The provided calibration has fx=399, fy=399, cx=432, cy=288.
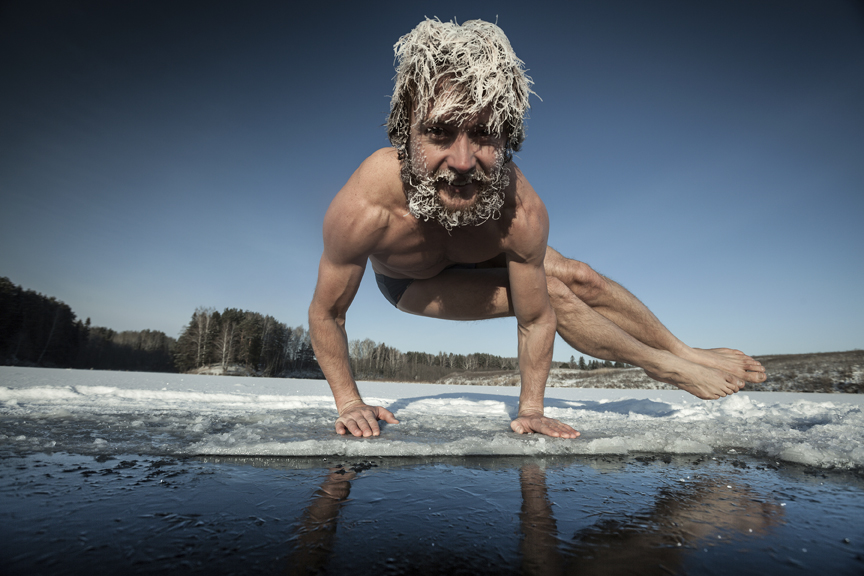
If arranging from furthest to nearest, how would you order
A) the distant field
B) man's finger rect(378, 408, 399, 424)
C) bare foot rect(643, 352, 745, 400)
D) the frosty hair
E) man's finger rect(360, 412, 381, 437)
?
the distant field
bare foot rect(643, 352, 745, 400)
man's finger rect(378, 408, 399, 424)
man's finger rect(360, 412, 381, 437)
the frosty hair

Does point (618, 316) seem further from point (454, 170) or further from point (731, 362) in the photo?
point (454, 170)

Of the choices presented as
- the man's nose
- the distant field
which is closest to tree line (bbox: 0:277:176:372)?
the man's nose

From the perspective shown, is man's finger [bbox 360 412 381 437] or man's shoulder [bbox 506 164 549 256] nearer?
man's finger [bbox 360 412 381 437]

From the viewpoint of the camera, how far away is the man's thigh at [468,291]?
3.04 meters

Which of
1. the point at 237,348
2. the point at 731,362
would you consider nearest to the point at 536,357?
the point at 731,362

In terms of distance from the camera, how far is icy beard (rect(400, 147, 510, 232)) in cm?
189

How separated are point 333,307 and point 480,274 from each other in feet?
3.91

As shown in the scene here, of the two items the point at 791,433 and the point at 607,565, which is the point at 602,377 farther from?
the point at 607,565

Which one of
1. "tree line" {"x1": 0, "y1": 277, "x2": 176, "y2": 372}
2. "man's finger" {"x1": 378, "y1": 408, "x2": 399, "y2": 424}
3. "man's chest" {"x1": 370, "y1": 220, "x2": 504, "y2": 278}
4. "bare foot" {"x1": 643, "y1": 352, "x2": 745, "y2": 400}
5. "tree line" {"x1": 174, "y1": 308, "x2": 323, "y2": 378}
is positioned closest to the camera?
"man's finger" {"x1": 378, "y1": 408, "x2": 399, "y2": 424}

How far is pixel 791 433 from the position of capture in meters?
1.90

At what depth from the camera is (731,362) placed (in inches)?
124

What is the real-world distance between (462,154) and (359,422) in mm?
1356

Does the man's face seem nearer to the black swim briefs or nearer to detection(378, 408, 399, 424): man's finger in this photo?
the black swim briefs

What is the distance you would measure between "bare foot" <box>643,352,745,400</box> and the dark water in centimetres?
162
